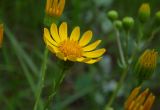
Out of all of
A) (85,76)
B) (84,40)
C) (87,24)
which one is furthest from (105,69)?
(84,40)

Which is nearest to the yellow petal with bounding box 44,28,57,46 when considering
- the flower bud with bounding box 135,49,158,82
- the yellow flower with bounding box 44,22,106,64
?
the yellow flower with bounding box 44,22,106,64

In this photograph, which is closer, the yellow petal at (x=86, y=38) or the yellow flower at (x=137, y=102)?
the yellow flower at (x=137, y=102)

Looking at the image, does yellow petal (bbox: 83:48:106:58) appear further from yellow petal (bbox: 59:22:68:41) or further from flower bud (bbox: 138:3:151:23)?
flower bud (bbox: 138:3:151:23)

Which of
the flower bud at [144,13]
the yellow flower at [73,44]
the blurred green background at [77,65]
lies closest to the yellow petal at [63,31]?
the yellow flower at [73,44]

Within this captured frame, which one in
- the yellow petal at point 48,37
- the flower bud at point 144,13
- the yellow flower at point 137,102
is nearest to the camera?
the yellow flower at point 137,102

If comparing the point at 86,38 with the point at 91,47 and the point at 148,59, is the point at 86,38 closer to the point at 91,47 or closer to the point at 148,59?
the point at 91,47

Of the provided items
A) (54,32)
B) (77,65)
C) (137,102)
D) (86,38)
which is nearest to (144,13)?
(86,38)

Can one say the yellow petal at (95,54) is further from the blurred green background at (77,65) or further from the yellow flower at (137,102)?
the blurred green background at (77,65)
